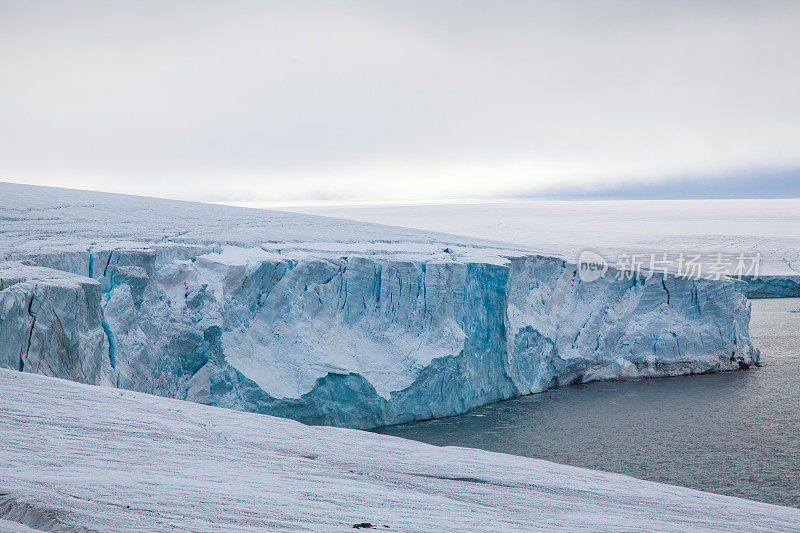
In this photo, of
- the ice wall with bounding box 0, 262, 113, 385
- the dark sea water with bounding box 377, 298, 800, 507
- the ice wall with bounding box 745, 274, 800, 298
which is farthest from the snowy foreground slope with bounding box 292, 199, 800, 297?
the ice wall with bounding box 0, 262, 113, 385

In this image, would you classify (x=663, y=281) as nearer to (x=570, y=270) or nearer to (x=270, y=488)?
(x=570, y=270)

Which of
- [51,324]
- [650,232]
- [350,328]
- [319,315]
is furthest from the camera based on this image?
[650,232]

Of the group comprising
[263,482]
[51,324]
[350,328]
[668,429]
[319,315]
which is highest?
[51,324]

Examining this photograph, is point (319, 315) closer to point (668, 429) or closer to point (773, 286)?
point (668, 429)

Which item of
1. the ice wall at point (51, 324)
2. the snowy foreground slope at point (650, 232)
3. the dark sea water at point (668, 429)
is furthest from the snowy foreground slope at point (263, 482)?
the snowy foreground slope at point (650, 232)

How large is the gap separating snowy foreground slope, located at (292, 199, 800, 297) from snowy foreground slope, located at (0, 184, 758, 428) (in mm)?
1793

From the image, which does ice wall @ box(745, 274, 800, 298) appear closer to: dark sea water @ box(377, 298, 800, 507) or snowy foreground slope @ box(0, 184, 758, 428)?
snowy foreground slope @ box(0, 184, 758, 428)

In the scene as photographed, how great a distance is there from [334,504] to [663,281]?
10545mm

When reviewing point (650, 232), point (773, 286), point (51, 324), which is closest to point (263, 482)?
point (51, 324)

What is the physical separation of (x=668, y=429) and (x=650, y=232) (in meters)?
26.1

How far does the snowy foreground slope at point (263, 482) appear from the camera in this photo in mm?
2158

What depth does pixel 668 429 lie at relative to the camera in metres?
8.73

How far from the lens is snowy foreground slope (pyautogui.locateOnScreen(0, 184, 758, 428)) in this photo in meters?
6.88

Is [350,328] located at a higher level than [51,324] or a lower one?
lower
